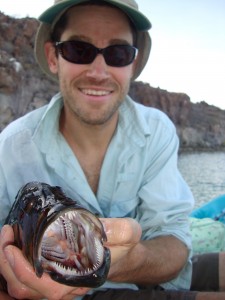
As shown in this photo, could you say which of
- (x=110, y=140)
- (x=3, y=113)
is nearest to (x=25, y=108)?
(x=3, y=113)

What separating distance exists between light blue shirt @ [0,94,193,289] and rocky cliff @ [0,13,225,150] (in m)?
54.0

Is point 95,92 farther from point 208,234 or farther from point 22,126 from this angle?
point 208,234

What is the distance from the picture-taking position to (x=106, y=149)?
12.6ft

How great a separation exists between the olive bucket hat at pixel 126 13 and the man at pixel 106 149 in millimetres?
16

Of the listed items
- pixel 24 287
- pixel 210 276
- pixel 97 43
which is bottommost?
pixel 210 276

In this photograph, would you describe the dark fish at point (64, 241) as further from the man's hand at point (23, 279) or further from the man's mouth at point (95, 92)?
the man's mouth at point (95, 92)

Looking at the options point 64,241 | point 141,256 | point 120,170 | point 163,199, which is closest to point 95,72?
point 120,170

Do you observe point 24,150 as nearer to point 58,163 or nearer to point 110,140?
point 58,163

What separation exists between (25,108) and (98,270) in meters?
63.4

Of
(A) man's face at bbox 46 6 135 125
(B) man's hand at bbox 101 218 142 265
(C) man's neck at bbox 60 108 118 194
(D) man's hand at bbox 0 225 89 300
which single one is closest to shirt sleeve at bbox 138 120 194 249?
(C) man's neck at bbox 60 108 118 194

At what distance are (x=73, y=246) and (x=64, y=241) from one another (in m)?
0.07

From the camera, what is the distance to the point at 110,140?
3857 millimetres

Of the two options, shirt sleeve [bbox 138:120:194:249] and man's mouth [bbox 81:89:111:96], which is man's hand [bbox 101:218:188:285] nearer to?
shirt sleeve [bbox 138:120:194:249]

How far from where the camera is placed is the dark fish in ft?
6.83
